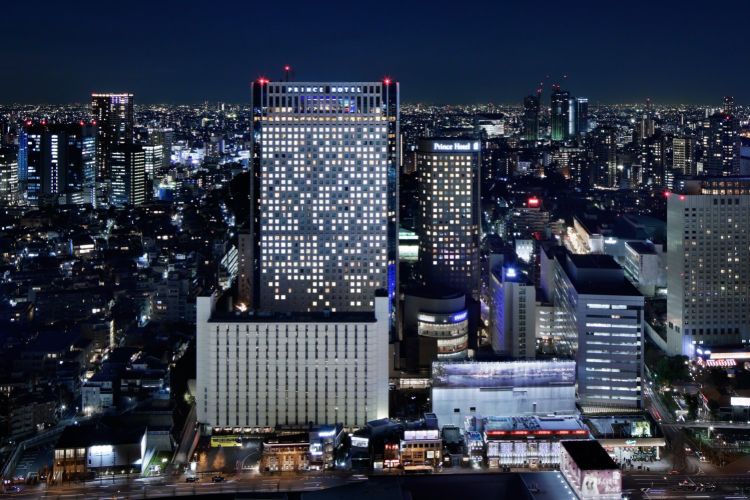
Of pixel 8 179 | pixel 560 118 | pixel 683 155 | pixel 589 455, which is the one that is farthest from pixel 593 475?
pixel 560 118

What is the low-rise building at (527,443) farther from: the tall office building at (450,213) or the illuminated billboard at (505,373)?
the tall office building at (450,213)

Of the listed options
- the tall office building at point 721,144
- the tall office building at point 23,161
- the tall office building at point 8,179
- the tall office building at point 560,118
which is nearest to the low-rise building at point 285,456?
the tall office building at point 8,179

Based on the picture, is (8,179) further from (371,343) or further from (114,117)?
(371,343)

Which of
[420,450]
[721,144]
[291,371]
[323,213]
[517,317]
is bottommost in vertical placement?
[420,450]

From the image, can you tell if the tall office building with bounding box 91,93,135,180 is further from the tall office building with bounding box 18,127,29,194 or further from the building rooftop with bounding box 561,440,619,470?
the building rooftop with bounding box 561,440,619,470

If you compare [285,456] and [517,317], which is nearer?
[285,456]

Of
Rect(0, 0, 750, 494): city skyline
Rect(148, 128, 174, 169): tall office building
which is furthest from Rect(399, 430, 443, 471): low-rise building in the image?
Rect(148, 128, 174, 169): tall office building
